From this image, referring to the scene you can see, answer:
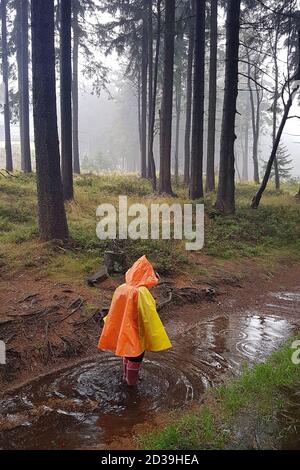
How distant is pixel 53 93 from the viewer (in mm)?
10352

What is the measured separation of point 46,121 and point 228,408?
26.1ft

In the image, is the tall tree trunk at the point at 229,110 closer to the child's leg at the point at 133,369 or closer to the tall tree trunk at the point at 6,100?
the child's leg at the point at 133,369

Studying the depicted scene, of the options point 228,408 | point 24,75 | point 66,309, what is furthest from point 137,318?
point 24,75

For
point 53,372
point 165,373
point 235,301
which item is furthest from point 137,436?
point 235,301

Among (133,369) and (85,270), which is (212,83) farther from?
(133,369)

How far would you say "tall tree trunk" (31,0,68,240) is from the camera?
10000 millimetres

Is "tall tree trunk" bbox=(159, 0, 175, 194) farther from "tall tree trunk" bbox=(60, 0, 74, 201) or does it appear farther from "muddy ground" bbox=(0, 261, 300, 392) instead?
"muddy ground" bbox=(0, 261, 300, 392)

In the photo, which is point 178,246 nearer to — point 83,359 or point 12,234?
point 12,234

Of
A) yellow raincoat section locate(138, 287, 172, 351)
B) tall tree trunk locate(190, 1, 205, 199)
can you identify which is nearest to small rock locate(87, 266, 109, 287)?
yellow raincoat section locate(138, 287, 172, 351)

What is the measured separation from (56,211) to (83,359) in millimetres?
4805

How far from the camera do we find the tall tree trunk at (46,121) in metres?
10.0

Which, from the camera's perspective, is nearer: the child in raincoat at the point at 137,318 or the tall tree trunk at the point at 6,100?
the child in raincoat at the point at 137,318

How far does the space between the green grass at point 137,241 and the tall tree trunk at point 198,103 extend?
89cm

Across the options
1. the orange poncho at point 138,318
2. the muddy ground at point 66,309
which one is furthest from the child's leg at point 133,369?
the muddy ground at point 66,309
